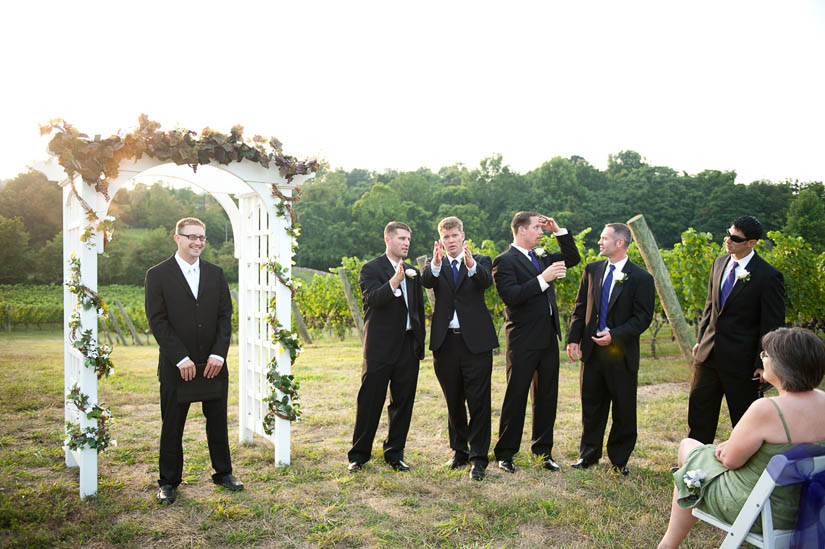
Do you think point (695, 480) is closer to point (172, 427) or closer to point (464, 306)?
point (464, 306)

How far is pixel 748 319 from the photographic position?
12.9ft

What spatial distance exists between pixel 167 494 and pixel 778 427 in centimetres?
359

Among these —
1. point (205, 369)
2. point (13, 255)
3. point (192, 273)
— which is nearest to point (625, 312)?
point (205, 369)

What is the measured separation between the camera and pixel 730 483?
245 centimetres

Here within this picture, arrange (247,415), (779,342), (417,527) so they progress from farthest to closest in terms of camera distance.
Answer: (247,415) < (417,527) < (779,342)

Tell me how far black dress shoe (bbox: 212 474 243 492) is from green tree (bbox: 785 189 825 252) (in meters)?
30.3

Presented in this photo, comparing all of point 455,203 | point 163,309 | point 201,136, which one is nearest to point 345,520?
point 163,309

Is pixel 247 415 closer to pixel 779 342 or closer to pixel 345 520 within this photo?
pixel 345 520

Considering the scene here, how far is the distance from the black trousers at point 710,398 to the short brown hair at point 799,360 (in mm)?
1732

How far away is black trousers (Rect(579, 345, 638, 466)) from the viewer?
4242mm

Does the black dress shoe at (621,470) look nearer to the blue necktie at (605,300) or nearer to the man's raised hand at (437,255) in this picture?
the blue necktie at (605,300)

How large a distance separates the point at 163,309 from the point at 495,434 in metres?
3.30

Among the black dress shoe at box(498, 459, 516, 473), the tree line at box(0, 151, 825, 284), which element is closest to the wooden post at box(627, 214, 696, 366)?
the black dress shoe at box(498, 459, 516, 473)

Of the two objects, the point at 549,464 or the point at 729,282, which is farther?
the point at 549,464
